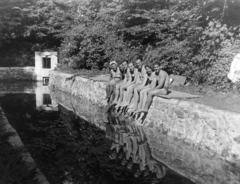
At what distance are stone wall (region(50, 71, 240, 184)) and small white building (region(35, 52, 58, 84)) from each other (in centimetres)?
1787

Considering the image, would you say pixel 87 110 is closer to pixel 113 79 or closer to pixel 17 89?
pixel 113 79

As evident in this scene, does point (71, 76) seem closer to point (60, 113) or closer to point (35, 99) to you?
point (35, 99)

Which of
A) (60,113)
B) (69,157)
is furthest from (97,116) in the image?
(69,157)

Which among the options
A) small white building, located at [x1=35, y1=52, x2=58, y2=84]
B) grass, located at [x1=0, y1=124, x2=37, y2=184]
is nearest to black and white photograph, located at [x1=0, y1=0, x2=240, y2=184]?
grass, located at [x1=0, y1=124, x2=37, y2=184]

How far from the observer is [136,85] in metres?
9.87

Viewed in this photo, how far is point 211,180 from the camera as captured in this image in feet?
17.9

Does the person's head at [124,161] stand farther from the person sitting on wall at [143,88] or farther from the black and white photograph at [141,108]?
the person sitting on wall at [143,88]

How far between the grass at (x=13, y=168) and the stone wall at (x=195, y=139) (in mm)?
2994

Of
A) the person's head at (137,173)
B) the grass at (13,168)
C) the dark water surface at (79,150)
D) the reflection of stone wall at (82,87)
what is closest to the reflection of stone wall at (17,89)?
the reflection of stone wall at (82,87)

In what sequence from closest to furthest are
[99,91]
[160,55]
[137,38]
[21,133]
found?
[21,133]
[160,55]
[99,91]
[137,38]

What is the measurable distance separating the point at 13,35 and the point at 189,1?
67.4ft

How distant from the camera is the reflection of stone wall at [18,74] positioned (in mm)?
26625

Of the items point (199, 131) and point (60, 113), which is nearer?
point (199, 131)

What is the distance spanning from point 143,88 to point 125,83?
156 cm
